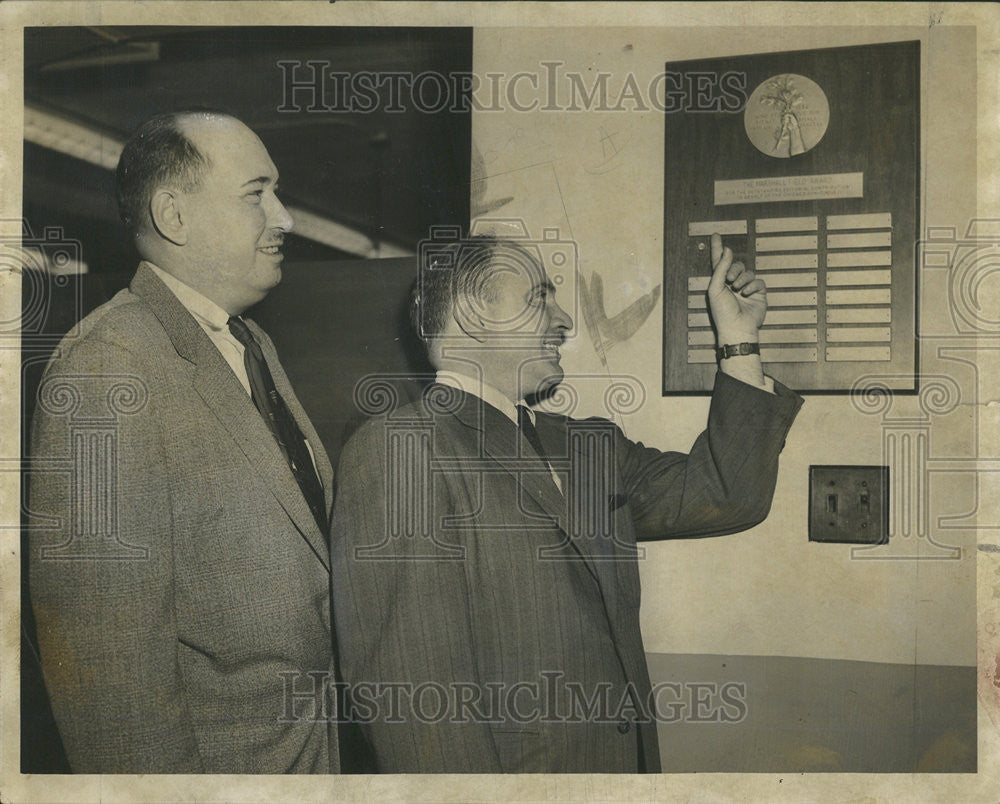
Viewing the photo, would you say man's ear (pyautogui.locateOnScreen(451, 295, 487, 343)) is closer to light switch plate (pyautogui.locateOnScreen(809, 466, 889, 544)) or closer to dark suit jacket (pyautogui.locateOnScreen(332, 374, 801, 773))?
dark suit jacket (pyautogui.locateOnScreen(332, 374, 801, 773))

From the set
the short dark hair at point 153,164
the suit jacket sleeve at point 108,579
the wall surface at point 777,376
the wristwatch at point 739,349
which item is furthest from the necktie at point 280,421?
the wristwatch at point 739,349

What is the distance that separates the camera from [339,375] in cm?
179

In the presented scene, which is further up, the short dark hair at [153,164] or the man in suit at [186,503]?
the short dark hair at [153,164]

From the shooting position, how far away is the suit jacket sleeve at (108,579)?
1.65 meters

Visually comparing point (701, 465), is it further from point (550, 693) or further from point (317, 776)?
point (317, 776)

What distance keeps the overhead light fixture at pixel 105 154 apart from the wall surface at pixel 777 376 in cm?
26

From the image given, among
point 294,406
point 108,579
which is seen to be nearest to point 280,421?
point 294,406

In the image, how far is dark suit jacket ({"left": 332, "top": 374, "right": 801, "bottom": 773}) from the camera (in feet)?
5.56

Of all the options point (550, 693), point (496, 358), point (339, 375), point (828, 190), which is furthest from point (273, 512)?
point (828, 190)

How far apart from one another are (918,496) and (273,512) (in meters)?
1.33

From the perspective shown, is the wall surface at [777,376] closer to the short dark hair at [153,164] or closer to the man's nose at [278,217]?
the man's nose at [278,217]

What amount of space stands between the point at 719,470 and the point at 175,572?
1.11m

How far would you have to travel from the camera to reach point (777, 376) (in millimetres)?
1760

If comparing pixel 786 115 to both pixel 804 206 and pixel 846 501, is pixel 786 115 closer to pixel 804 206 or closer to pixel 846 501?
pixel 804 206
